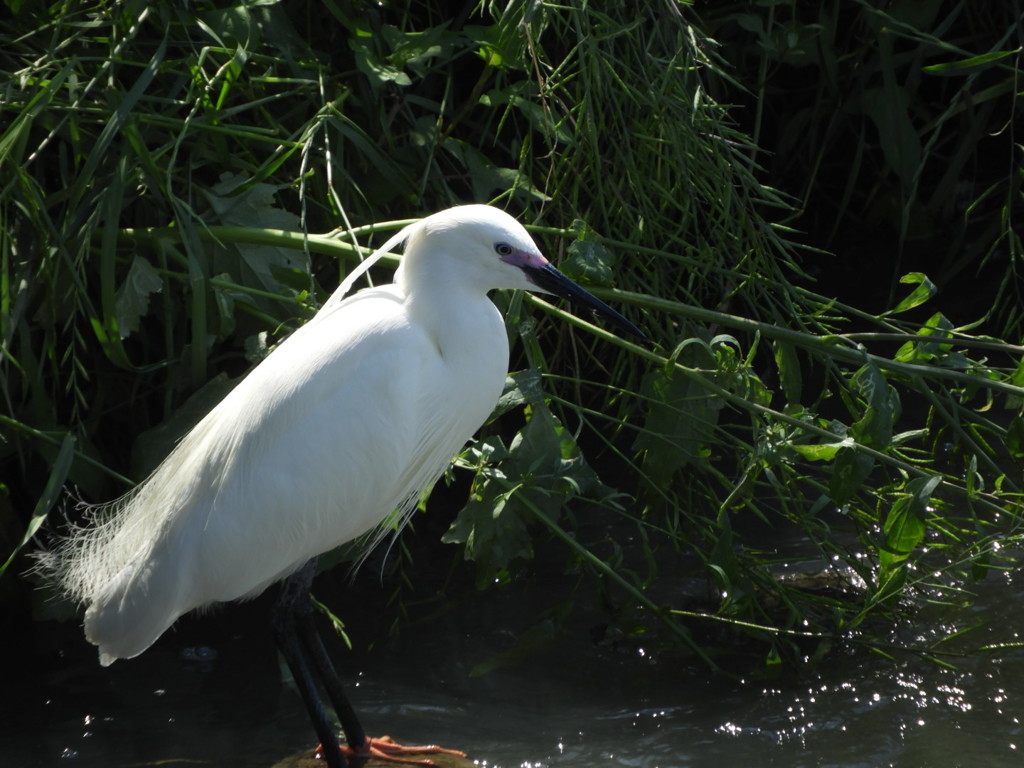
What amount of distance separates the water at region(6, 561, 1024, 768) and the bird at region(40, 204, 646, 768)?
0.40 meters

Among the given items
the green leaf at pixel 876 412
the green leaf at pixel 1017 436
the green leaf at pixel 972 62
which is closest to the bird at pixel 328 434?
the green leaf at pixel 876 412

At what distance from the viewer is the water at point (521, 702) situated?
253 centimetres

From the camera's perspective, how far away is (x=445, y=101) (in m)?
3.09

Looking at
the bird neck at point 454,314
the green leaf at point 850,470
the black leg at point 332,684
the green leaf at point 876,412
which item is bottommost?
the black leg at point 332,684

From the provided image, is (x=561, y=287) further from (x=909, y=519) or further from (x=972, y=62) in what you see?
(x=972, y=62)

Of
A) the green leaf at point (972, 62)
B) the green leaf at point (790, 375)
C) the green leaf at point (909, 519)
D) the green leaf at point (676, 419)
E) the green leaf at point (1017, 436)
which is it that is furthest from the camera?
the green leaf at point (972, 62)

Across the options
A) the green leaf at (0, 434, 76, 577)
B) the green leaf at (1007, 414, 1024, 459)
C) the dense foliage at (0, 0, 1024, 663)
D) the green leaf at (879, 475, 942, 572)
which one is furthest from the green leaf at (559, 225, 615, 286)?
the green leaf at (0, 434, 76, 577)

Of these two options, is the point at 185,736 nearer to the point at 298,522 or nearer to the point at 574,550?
the point at 298,522

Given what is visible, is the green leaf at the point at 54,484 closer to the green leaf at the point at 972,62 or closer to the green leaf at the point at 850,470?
the green leaf at the point at 850,470

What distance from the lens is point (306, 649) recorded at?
2.62 meters

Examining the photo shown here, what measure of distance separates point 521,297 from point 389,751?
1024 mm

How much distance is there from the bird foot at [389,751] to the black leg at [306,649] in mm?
22

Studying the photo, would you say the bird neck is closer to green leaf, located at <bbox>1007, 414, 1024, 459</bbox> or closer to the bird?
the bird

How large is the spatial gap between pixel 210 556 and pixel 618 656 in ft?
3.59
